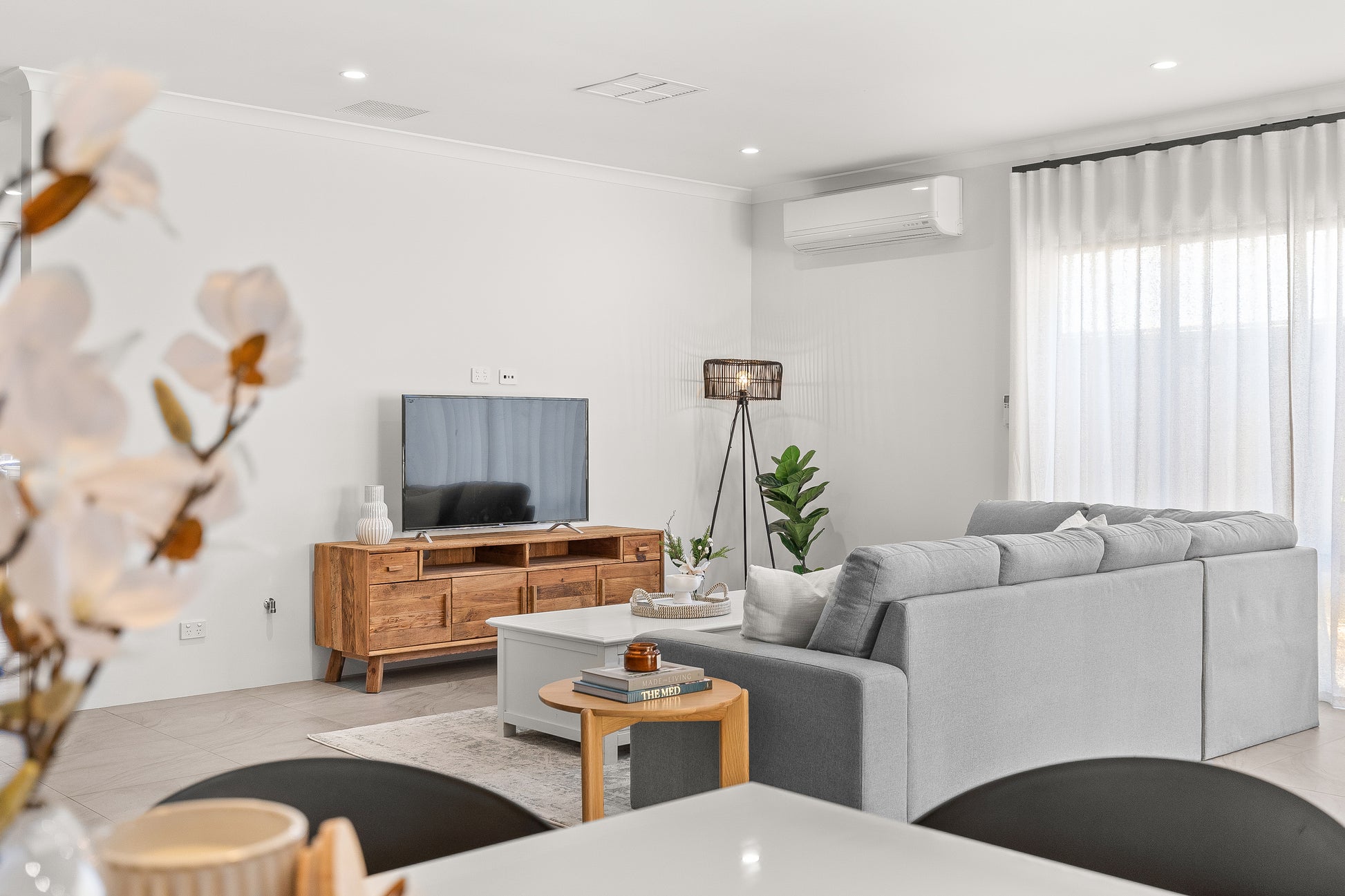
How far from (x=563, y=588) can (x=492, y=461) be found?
781mm

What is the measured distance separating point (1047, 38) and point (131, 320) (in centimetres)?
409

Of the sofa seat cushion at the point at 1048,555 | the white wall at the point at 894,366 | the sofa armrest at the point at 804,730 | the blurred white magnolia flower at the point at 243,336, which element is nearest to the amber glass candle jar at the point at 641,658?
the sofa armrest at the point at 804,730

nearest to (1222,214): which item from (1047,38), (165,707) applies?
(1047,38)

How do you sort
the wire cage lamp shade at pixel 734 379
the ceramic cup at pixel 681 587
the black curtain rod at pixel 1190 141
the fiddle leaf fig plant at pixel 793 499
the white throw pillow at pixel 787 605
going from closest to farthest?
the white throw pillow at pixel 787 605, the ceramic cup at pixel 681 587, the black curtain rod at pixel 1190 141, the fiddle leaf fig plant at pixel 793 499, the wire cage lamp shade at pixel 734 379

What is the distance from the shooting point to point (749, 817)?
1.09m

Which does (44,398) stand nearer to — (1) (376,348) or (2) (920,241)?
(1) (376,348)

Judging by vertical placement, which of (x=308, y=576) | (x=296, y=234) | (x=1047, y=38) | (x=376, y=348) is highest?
(x=1047, y=38)

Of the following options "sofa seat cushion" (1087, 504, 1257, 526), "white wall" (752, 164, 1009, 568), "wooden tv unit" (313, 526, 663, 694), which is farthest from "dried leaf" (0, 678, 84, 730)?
"white wall" (752, 164, 1009, 568)

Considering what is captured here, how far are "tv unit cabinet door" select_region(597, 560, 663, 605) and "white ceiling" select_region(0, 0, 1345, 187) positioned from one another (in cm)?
235

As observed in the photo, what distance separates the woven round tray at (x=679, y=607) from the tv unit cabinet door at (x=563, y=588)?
1.18m

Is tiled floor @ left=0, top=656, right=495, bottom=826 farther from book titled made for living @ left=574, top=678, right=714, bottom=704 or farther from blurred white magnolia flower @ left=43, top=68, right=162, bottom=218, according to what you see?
blurred white magnolia flower @ left=43, top=68, right=162, bottom=218

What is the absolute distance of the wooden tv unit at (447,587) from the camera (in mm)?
5555

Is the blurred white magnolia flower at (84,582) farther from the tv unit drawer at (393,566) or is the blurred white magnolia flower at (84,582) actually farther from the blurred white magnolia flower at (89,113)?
the tv unit drawer at (393,566)

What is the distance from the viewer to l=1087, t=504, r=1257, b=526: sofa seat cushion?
5082 mm
